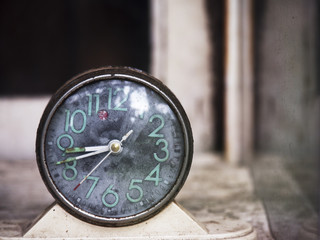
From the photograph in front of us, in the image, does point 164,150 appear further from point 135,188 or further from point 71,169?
point 71,169

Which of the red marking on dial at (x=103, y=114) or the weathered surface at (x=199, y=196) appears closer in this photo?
the red marking on dial at (x=103, y=114)

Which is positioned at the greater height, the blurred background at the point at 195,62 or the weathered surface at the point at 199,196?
the blurred background at the point at 195,62

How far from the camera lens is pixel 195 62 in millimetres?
4215

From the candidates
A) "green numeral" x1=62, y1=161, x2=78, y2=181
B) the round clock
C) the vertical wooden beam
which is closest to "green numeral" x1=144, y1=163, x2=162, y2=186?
the round clock

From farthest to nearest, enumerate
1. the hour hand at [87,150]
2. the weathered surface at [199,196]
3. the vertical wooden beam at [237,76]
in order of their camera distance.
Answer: the vertical wooden beam at [237,76]
the weathered surface at [199,196]
the hour hand at [87,150]

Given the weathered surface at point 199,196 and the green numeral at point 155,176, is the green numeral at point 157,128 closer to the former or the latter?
the green numeral at point 155,176

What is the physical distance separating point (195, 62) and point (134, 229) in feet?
8.63

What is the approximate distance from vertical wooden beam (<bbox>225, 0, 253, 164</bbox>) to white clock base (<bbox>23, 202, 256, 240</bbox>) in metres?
2.19

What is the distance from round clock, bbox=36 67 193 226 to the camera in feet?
5.87

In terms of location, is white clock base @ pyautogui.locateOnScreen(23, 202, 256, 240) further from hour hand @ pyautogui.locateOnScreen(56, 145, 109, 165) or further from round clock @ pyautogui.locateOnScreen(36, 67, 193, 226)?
hour hand @ pyautogui.locateOnScreen(56, 145, 109, 165)

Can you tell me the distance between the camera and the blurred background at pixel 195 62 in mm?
3965

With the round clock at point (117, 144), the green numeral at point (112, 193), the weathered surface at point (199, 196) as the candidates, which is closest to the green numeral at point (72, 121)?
the round clock at point (117, 144)

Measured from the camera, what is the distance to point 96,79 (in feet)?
5.91

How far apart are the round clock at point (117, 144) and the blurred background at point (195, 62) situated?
191 cm
